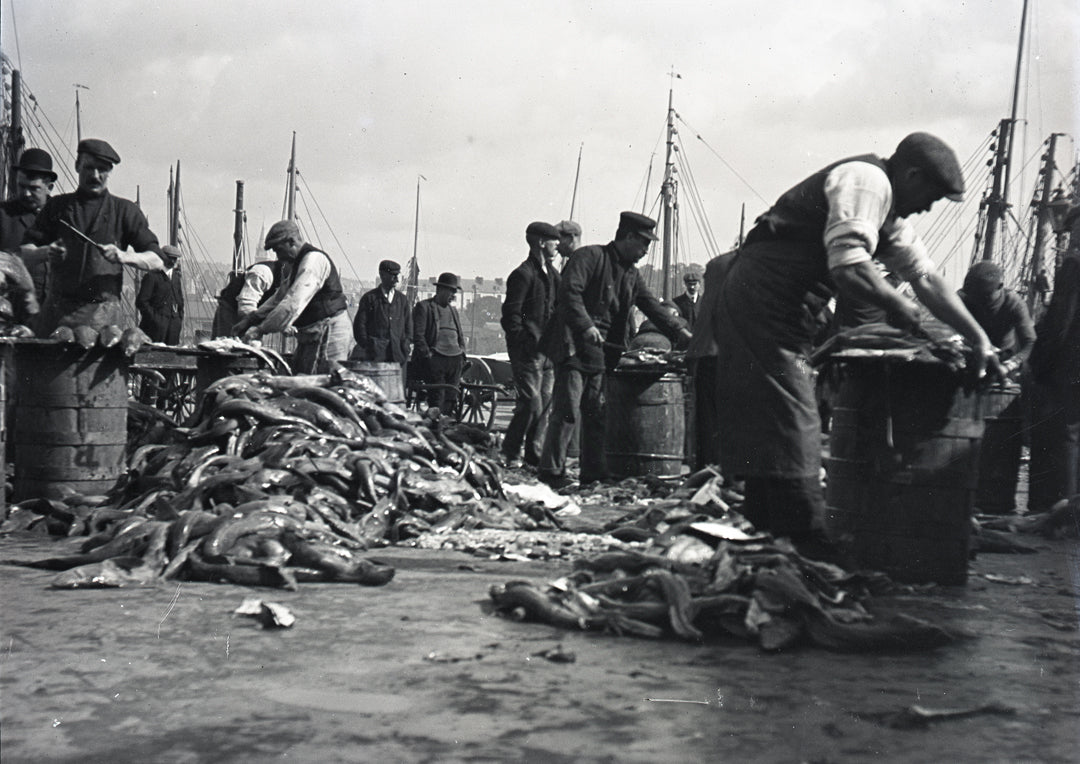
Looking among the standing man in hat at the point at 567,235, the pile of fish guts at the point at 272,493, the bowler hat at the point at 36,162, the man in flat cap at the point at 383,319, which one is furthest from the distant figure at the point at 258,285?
the man in flat cap at the point at 383,319

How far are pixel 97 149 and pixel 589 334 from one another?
13.3ft

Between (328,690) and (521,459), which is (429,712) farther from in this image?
(521,459)

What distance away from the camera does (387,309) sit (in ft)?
47.3

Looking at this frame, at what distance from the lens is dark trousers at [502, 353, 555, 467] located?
10570mm

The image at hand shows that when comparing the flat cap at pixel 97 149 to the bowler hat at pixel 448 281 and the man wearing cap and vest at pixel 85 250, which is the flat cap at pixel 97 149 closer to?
the man wearing cap and vest at pixel 85 250

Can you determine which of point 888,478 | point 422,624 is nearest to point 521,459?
point 888,478

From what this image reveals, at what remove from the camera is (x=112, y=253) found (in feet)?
24.5

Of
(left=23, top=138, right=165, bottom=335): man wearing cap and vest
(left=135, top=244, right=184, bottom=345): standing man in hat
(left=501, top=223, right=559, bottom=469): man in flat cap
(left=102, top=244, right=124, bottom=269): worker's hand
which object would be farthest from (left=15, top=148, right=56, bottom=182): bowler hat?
(left=501, top=223, right=559, bottom=469): man in flat cap

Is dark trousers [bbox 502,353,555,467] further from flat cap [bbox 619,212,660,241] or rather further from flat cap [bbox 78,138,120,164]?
flat cap [bbox 78,138,120,164]

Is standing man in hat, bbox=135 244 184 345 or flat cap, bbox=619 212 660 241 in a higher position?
flat cap, bbox=619 212 660 241

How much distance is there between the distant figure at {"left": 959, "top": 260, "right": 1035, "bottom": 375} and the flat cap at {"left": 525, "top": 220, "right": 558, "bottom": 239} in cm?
412

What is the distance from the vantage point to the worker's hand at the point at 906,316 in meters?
4.82

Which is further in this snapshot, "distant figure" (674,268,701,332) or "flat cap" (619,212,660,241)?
"distant figure" (674,268,701,332)

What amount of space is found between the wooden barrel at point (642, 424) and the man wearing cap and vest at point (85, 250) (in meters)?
4.00
